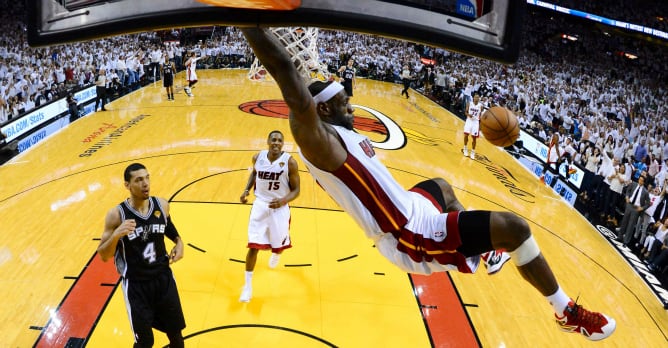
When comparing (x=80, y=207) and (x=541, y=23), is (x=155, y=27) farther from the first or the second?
(x=541, y=23)

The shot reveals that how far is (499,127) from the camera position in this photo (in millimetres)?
4051

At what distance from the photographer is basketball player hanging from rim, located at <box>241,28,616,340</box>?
286 cm

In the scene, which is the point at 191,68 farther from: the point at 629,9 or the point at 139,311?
the point at 629,9

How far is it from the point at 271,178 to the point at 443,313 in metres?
2.55

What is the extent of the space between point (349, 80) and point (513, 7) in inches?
586

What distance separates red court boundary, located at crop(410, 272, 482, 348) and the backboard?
388cm

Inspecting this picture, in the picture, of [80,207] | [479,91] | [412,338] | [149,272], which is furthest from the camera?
[479,91]

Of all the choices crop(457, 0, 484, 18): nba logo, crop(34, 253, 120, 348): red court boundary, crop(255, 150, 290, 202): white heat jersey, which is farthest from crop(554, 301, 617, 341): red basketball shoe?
crop(34, 253, 120, 348): red court boundary

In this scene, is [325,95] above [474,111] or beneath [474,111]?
above

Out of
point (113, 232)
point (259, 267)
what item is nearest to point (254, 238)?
point (259, 267)

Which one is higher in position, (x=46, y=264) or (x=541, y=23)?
(x=541, y=23)

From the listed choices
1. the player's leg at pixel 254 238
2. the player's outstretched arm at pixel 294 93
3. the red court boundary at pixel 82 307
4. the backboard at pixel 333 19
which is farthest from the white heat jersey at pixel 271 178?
the backboard at pixel 333 19

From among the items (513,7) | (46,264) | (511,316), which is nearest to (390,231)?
(513,7)

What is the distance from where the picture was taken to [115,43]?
22.1 m
